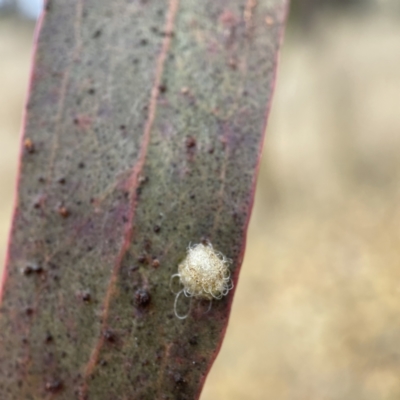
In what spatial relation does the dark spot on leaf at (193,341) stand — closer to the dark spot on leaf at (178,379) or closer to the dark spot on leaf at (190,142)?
the dark spot on leaf at (178,379)

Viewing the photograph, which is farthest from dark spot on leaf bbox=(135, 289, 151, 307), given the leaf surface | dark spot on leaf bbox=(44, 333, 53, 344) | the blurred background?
the blurred background

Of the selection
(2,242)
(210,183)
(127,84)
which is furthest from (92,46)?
(2,242)

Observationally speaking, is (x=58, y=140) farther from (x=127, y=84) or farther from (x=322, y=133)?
(x=322, y=133)

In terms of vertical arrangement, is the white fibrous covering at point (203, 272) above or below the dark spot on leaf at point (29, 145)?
below

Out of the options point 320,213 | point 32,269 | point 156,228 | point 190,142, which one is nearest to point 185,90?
point 190,142

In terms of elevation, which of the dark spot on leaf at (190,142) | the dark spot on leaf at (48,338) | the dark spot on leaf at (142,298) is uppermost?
the dark spot on leaf at (190,142)

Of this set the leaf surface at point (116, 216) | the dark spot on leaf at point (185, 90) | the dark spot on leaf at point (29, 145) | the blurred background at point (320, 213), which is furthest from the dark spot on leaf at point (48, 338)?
the blurred background at point (320, 213)
